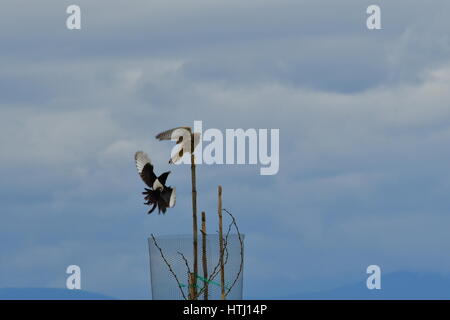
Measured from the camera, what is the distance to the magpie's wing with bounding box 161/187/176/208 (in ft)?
21.8

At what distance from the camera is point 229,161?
6.96m

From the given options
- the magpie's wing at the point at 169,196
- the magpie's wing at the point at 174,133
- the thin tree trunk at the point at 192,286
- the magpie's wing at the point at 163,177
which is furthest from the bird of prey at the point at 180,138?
the thin tree trunk at the point at 192,286

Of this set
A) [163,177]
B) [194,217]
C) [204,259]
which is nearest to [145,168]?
[163,177]

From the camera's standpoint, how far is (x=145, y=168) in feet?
22.2

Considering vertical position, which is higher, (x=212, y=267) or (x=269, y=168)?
(x=269, y=168)

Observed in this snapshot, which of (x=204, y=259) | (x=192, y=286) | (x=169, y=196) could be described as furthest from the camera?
(x=204, y=259)

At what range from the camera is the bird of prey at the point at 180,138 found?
668 cm

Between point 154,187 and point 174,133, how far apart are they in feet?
1.48

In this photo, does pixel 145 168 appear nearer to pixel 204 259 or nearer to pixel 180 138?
pixel 180 138

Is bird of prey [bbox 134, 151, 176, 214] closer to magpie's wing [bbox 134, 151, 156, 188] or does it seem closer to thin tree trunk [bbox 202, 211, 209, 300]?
magpie's wing [bbox 134, 151, 156, 188]
